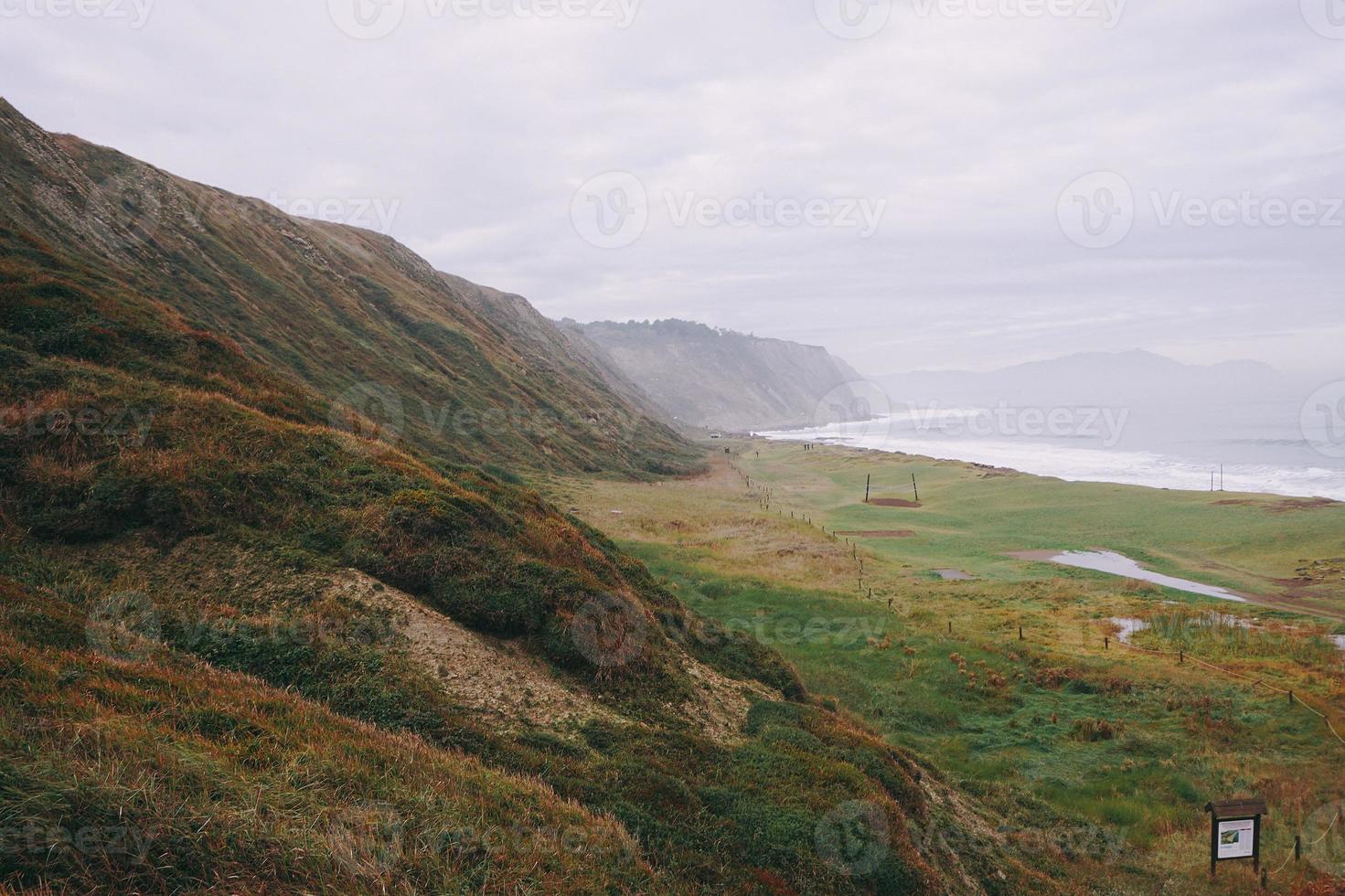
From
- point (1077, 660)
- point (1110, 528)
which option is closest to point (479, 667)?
point (1077, 660)

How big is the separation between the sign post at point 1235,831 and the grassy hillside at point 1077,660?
0.52 meters

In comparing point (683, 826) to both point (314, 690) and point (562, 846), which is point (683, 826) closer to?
point (562, 846)

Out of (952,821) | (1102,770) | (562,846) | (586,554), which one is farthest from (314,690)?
(1102,770)

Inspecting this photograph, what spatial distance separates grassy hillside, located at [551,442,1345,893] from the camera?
15914mm

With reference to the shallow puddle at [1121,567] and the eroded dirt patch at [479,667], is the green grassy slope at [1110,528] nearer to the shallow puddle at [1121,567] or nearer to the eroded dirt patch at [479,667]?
the shallow puddle at [1121,567]

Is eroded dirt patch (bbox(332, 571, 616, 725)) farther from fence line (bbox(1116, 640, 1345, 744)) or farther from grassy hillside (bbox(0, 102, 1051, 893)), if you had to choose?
fence line (bbox(1116, 640, 1345, 744))

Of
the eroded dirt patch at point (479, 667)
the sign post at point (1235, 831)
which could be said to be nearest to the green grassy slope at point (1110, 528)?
the sign post at point (1235, 831)

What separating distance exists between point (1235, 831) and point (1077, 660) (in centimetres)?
1248

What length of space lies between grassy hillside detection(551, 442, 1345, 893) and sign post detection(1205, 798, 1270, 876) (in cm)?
52

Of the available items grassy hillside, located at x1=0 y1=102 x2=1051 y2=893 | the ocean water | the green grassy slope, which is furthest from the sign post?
the ocean water

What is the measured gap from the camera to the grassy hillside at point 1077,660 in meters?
15.9

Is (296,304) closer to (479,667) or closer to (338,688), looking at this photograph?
(479,667)

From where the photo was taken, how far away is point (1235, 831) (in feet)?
44.1

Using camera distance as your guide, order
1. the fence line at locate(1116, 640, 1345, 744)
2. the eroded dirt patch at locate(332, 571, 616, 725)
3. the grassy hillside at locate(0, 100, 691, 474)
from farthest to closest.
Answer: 1. the grassy hillside at locate(0, 100, 691, 474)
2. the fence line at locate(1116, 640, 1345, 744)
3. the eroded dirt patch at locate(332, 571, 616, 725)
